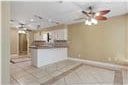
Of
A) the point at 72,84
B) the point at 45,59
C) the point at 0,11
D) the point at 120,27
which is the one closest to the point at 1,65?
the point at 0,11

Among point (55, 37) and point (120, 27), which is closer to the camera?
point (120, 27)

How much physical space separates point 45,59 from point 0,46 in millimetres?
4945

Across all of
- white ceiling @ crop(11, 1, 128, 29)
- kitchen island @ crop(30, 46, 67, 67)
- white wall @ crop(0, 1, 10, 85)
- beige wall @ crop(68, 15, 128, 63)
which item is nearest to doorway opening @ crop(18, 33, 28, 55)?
beige wall @ crop(68, 15, 128, 63)

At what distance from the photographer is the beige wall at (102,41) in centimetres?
571

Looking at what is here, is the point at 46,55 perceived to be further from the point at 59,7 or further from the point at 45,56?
the point at 59,7

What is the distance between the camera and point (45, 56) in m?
6.11

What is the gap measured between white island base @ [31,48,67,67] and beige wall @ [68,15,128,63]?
114 centimetres

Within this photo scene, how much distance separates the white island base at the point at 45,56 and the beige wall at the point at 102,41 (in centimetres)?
114

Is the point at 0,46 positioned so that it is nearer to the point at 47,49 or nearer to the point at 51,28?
the point at 47,49

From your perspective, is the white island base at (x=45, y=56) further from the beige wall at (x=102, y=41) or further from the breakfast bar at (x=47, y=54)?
the beige wall at (x=102, y=41)

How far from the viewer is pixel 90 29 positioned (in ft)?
23.2

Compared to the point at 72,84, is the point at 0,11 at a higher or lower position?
higher

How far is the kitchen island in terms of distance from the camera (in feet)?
18.7

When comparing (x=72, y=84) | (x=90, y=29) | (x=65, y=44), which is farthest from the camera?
(x=65, y=44)
